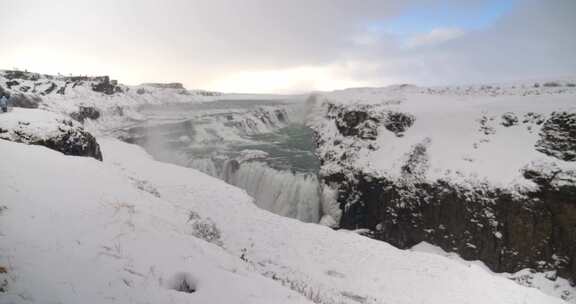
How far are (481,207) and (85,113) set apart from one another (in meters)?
43.8

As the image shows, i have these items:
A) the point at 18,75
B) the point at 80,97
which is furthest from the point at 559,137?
the point at 18,75

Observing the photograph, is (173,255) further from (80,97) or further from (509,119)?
(80,97)

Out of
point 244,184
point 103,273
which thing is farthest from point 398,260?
point 244,184

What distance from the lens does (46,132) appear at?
1397 centimetres

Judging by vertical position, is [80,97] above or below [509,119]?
above

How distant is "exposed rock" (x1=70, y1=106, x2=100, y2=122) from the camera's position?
127 ft

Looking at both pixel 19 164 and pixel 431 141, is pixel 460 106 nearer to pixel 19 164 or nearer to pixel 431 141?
pixel 431 141

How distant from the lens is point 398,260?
36.1ft

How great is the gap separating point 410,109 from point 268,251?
64.4ft

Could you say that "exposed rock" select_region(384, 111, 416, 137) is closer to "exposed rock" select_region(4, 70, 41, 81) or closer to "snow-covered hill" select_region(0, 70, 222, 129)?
"snow-covered hill" select_region(0, 70, 222, 129)

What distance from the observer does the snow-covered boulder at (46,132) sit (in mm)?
13117

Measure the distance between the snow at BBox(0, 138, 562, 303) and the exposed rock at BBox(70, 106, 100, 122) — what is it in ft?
100

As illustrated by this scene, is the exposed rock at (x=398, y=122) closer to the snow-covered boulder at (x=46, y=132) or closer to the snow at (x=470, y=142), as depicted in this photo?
the snow at (x=470, y=142)

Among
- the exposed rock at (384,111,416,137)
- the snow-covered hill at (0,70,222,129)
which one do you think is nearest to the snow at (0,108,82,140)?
the exposed rock at (384,111,416,137)
